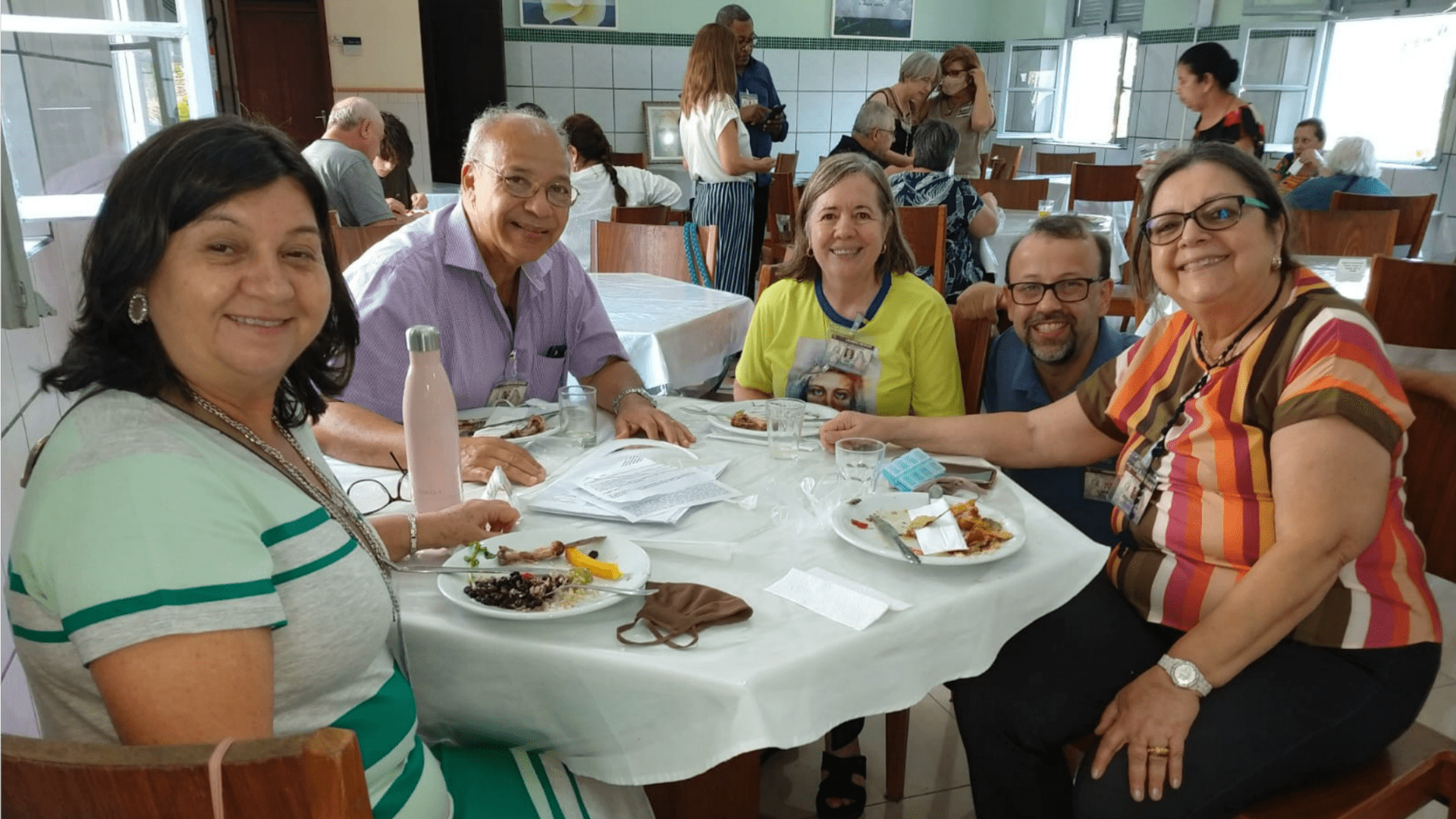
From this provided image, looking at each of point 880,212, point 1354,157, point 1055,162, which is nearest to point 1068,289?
point 880,212

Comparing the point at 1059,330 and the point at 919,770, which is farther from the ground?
the point at 1059,330

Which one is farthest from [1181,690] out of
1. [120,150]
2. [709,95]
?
[709,95]

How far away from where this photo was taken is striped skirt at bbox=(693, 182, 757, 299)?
5.02 metres

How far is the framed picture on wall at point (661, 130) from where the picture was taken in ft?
25.7

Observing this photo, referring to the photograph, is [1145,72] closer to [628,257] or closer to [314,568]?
[628,257]

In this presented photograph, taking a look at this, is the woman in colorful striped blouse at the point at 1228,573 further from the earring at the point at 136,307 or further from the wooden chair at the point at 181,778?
the earring at the point at 136,307

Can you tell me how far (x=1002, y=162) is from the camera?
7402mm

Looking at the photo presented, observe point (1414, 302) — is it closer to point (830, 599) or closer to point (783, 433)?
point (783, 433)

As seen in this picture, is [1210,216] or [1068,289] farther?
[1068,289]

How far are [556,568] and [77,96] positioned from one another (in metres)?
1.38

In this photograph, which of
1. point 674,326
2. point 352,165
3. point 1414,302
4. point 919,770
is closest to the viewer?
point 919,770

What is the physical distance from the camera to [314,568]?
930 millimetres

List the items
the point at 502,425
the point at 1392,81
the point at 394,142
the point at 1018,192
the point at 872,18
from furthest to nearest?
the point at 872,18 < the point at 1392,81 < the point at 394,142 < the point at 1018,192 < the point at 502,425

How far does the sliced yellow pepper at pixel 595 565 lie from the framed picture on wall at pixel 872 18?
795cm
